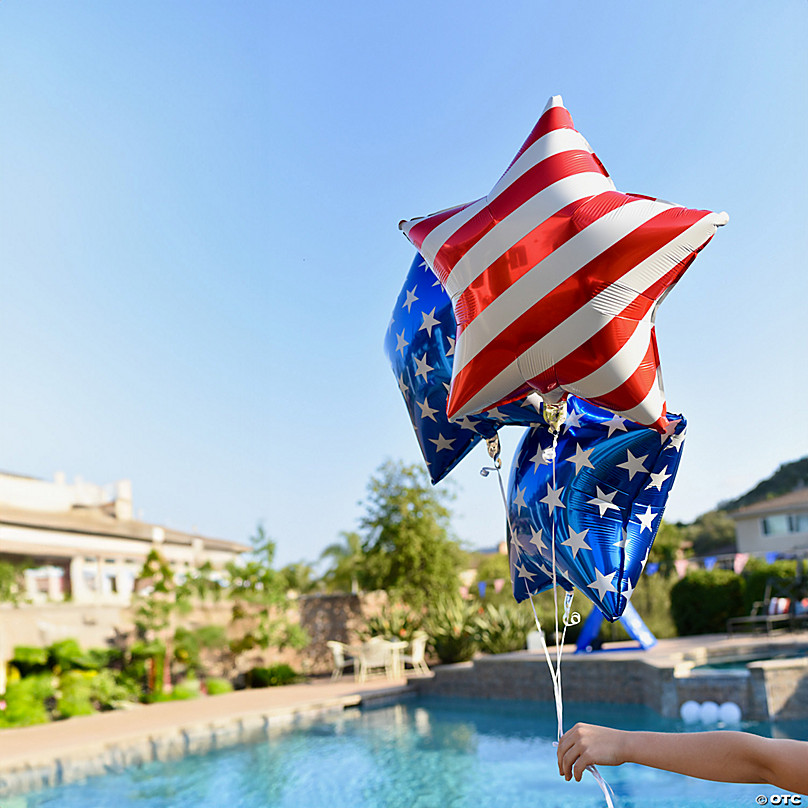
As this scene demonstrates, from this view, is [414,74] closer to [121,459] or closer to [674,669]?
[674,669]

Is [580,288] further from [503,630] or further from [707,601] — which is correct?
[707,601]

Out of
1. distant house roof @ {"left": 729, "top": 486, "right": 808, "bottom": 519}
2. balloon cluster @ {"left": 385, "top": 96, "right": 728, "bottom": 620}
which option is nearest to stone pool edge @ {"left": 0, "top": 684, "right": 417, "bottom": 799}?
balloon cluster @ {"left": 385, "top": 96, "right": 728, "bottom": 620}

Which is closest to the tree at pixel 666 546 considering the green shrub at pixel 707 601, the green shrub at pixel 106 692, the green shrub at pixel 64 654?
the green shrub at pixel 707 601

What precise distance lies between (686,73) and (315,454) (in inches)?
745

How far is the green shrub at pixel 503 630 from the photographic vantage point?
1322cm

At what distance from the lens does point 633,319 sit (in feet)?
7.89

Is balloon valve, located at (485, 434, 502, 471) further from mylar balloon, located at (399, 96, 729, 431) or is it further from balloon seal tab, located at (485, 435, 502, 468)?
mylar balloon, located at (399, 96, 729, 431)

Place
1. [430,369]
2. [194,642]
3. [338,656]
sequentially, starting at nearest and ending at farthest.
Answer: [430,369] < [194,642] < [338,656]

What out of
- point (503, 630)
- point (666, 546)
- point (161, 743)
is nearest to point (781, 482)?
point (666, 546)

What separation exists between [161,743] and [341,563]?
67.2ft

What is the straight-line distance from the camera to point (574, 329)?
2.39 m

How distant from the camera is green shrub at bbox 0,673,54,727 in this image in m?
10.9

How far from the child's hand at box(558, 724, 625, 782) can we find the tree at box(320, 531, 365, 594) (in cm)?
2259

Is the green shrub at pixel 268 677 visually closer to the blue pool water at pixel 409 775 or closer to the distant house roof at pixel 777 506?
the blue pool water at pixel 409 775
